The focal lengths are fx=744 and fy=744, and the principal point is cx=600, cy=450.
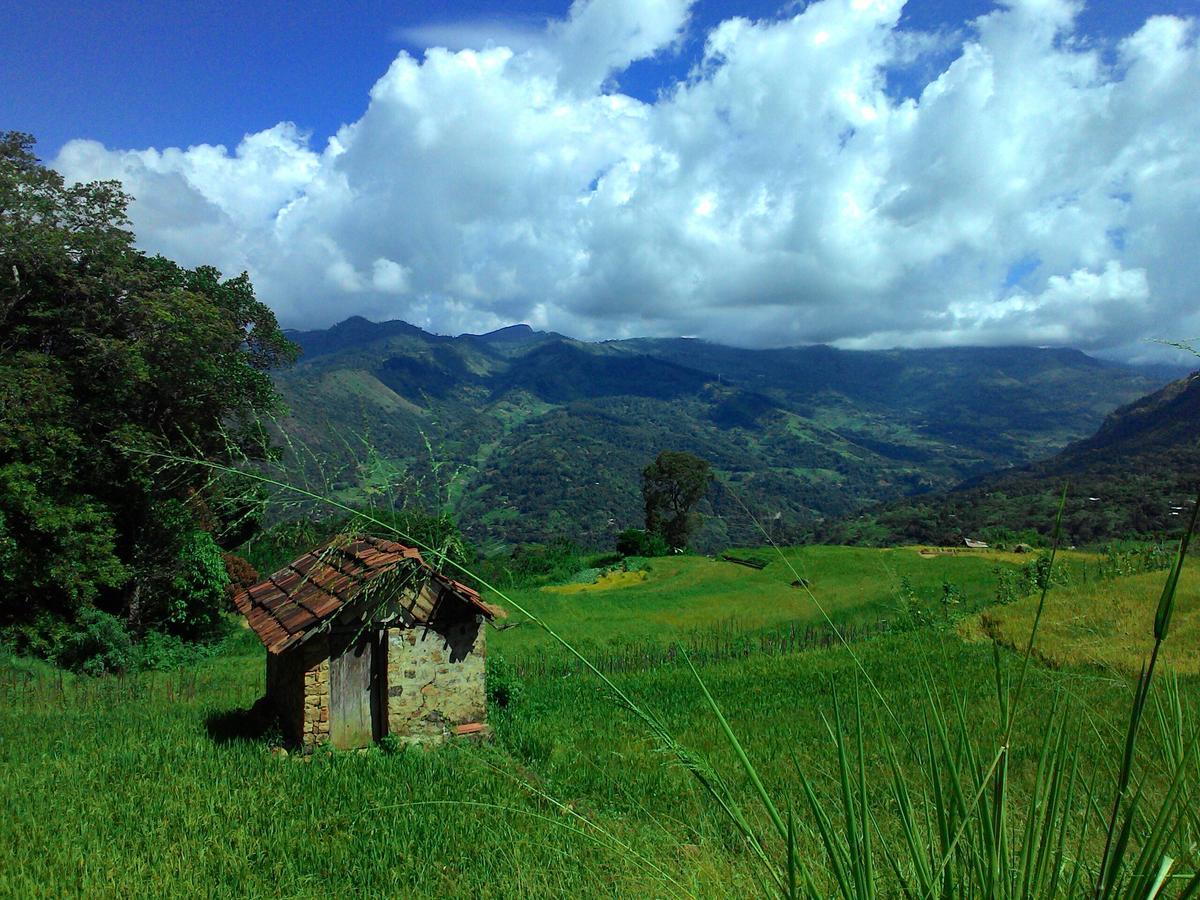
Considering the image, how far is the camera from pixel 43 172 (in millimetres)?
19156

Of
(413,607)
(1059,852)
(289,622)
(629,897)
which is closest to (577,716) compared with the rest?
(413,607)

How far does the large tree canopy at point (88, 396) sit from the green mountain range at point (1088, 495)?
43.3 metres

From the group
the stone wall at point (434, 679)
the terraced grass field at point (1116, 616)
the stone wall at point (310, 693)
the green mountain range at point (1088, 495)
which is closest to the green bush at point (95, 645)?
the stone wall at point (310, 693)

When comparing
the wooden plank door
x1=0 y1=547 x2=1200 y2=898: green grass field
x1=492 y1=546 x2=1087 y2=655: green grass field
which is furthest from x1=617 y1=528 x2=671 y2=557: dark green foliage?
the wooden plank door

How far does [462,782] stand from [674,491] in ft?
161

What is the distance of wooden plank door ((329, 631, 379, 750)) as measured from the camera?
10672 millimetres

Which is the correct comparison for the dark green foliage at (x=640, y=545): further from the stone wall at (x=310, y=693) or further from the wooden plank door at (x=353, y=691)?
the stone wall at (x=310, y=693)

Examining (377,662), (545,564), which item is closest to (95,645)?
(377,662)

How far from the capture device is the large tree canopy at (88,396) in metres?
17.8

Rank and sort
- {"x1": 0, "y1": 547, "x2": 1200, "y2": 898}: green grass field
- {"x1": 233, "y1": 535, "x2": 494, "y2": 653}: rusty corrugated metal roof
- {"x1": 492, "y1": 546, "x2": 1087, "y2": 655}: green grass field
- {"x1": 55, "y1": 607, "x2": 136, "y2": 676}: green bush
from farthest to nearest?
{"x1": 492, "y1": 546, "x2": 1087, "y2": 655}: green grass field
{"x1": 55, "y1": 607, "x2": 136, "y2": 676}: green bush
{"x1": 233, "y1": 535, "x2": 494, "y2": 653}: rusty corrugated metal roof
{"x1": 0, "y1": 547, "x2": 1200, "y2": 898}: green grass field

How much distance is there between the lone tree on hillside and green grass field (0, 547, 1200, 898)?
3683 centimetres

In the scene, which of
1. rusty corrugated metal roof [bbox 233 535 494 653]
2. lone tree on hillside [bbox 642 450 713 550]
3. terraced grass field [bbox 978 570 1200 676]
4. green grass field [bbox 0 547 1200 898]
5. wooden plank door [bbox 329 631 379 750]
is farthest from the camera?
lone tree on hillside [bbox 642 450 713 550]

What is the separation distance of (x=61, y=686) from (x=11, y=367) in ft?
24.7

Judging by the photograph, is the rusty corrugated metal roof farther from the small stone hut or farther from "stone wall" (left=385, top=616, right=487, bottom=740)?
"stone wall" (left=385, top=616, right=487, bottom=740)
